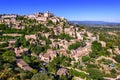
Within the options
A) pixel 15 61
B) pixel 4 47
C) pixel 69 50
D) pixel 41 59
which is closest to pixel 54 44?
pixel 69 50

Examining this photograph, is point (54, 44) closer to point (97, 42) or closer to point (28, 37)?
point (28, 37)

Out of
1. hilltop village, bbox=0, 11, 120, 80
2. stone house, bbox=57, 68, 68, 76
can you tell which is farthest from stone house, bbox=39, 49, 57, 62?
stone house, bbox=57, 68, 68, 76

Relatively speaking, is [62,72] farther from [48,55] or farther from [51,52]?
[51,52]

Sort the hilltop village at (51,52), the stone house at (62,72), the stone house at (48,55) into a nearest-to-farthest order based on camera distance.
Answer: the hilltop village at (51,52) < the stone house at (62,72) < the stone house at (48,55)

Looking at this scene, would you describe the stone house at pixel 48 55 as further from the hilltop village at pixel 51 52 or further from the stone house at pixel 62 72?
the stone house at pixel 62 72

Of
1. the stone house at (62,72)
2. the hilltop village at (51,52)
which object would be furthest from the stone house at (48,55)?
the stone house at (62,72)

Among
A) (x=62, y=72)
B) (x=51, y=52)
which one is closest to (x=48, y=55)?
(x=51, y=52)

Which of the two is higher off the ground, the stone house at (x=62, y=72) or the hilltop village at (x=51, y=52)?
the hilltop village at (x=51, y=52)

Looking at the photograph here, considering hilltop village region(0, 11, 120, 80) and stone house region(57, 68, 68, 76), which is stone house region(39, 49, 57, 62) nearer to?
hilltop village region(0, 11, 120, 80)
